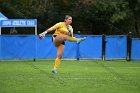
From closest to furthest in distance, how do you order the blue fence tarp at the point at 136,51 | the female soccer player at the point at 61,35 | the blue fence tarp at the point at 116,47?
the female soccer player at the point at 61,35, the blue fence tarp at the point at 136,51, the blue fence tarp at the point at 116,47

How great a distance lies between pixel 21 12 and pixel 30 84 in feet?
83.4

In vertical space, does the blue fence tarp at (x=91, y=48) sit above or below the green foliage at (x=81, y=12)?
below

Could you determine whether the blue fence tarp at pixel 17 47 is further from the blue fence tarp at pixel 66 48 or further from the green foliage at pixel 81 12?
the green foliage at pixel 81 12

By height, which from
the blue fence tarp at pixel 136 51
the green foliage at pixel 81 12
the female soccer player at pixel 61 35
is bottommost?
the blue fence tarp at pixel 136 51

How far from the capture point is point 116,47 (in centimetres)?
2950

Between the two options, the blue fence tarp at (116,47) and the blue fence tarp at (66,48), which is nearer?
the blue fence tarp at (66,48)

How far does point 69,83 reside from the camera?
1442 centimetres

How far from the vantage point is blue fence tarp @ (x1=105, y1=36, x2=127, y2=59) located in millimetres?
29453

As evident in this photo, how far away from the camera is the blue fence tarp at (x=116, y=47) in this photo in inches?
1160

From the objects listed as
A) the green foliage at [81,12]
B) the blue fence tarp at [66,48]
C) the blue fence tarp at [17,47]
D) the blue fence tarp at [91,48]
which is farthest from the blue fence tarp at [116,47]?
the green foliage at [81,12]

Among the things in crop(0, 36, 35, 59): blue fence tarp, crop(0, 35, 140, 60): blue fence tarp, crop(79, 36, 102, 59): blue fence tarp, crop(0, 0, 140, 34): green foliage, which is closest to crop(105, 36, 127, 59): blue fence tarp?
crop(0, 35, 140, 60): blue fence tarp

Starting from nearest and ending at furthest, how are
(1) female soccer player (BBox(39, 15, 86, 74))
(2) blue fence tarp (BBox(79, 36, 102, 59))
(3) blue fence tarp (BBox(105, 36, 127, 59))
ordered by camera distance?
(1) female soccer player (BBox(39, 15, 86, 74)) < (2) blue fence tarp (BBox(79, 36, 102, 59)) < (3) blue fence tarp (BBox(105, 36, 127, 59))

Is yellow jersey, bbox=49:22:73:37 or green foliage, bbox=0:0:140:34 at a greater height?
green foliage, bbox=0:0:140:34

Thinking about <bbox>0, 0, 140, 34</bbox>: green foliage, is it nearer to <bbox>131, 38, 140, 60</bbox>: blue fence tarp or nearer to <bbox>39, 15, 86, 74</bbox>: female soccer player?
<bbox>131, 38, 140, 60</bbox>: blue fence tarp
